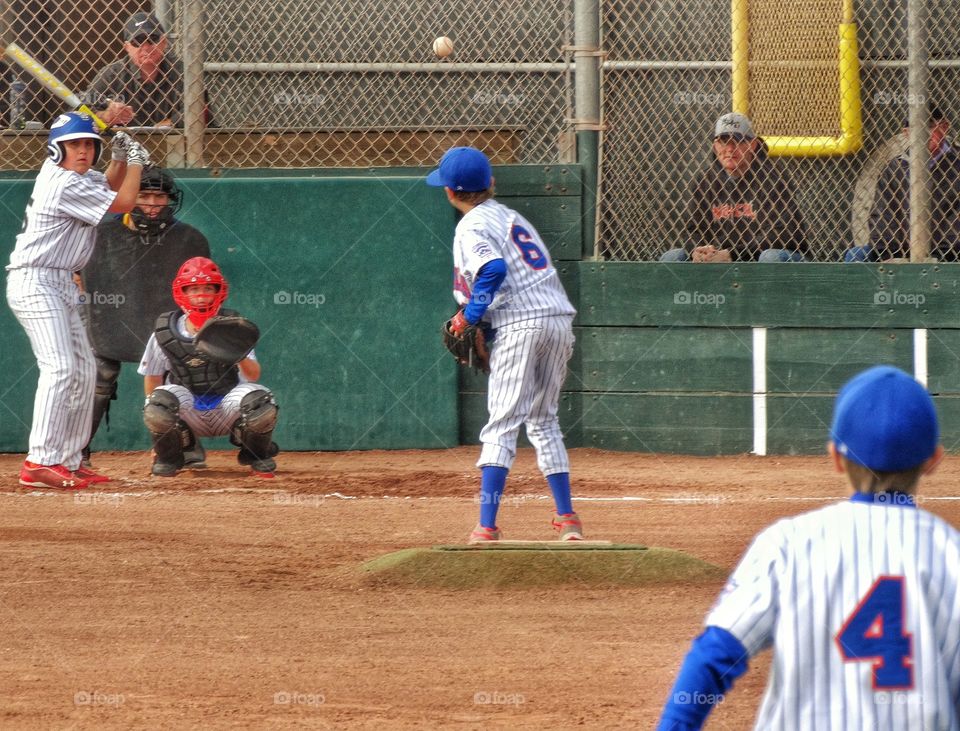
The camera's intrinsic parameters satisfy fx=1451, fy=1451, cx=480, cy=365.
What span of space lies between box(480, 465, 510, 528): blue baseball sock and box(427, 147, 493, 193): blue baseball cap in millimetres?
1119

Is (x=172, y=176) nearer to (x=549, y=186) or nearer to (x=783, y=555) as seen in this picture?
(x=549, y=186)

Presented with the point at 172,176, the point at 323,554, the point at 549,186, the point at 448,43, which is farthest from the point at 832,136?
the point at 323,554

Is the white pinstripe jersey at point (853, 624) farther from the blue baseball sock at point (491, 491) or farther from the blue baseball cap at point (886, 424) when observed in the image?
the blue baseball sock at point (491, 491)

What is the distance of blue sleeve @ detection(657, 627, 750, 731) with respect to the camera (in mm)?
2086

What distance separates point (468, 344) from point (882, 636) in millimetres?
3786

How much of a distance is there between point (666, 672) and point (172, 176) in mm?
5655

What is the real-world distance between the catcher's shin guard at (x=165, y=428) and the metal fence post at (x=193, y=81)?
1904mm

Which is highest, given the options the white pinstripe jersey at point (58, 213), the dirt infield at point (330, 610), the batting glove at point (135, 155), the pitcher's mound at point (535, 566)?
the batting glove at point (135, 155)

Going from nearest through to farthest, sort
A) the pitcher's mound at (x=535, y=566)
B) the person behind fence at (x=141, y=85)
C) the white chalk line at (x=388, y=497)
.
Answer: the pitcher's mound at (x=535, y=566), the white chalk line at (x=388, y=497), the person behind fence at (x=141, y=85)

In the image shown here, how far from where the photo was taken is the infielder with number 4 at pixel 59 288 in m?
7.46

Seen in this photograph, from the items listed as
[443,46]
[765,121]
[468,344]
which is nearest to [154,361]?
[443,46]

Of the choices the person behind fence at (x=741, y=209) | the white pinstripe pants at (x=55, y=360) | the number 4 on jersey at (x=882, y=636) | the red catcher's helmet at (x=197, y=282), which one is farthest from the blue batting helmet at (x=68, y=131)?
the number 4 on jersey at (x=882, y=636)

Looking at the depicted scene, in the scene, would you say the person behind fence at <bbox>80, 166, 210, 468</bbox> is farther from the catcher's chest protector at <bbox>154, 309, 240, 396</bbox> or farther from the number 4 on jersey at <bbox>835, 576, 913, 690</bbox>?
the number 4 on jersey at <bbox>835, 576, 913, 690</bbox>

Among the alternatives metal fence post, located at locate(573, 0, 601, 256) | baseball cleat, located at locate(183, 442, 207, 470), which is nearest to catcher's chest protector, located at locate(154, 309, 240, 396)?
baseball cleat, located at locate(183, 442, 207, 470)
